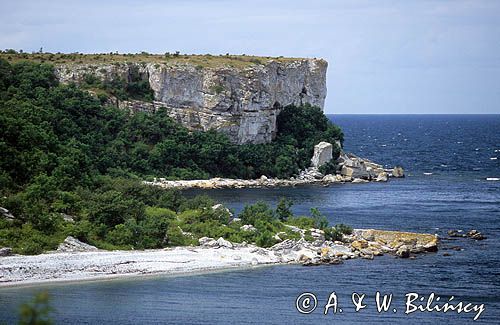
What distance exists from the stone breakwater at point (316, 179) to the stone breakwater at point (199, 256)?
30579 millimetres

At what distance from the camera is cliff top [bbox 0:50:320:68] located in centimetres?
Result: 8982

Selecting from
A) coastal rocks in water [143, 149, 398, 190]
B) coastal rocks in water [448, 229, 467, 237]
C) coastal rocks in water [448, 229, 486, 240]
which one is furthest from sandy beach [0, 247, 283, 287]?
coastal rocks in water [143, 149, 398, 190]

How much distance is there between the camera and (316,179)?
85.2 m

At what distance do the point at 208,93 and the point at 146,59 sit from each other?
10.6m

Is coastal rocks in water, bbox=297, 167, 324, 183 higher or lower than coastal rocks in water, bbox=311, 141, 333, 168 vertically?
lower

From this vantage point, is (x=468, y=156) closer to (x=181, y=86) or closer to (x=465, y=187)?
(x=465, y=187)

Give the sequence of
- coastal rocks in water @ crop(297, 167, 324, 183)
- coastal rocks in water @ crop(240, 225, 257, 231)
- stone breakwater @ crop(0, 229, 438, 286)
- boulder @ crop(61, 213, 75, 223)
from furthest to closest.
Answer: coastal rocks in water @ crop(297, 167, 324, 183) < coastal rocks in water @ crop(240, 225, 257, 231) < boulder @ crop(61, 213, 75, 223) < stone breakwater @ crop(0, 229, 438, 286)

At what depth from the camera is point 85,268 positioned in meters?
37.3

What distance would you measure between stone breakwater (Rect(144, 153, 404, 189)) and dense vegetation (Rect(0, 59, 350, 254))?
172cm

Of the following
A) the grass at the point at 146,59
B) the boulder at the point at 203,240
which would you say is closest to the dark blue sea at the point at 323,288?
the boulder at the point at 203,240

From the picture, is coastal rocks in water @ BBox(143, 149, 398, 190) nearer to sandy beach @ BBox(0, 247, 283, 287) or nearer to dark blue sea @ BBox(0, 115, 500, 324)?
dark blue sea @ BBox(0, 115, 500, 324)

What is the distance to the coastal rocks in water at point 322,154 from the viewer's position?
288 feet

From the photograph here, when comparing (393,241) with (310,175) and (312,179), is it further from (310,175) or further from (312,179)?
(310,175)

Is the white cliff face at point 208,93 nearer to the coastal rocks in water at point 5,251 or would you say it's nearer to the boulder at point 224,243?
the boulder at point 224,243
